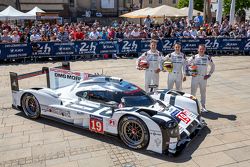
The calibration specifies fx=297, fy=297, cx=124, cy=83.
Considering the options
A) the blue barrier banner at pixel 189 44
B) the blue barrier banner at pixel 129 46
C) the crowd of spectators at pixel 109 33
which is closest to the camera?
the crowd of spectators at pixel 109 33

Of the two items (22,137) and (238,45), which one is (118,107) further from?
(238,45)

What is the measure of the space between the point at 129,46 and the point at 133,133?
12.1 m

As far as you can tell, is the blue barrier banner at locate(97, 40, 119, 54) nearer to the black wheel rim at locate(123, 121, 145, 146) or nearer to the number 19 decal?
the number 19 decal

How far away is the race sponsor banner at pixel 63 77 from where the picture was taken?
26.9 ft

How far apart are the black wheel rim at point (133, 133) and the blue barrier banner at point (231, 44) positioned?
14.4 m

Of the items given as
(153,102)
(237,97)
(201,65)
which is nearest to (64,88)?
(153,102)

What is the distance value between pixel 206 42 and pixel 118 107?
44.9ft

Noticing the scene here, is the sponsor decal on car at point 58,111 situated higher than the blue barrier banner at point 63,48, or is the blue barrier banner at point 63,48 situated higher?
the blue barrier banner at point 63,48

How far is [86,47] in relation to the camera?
17.5 m

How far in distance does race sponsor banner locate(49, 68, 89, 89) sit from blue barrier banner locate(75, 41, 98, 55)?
344 inches

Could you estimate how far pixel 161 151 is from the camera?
610 centimetres

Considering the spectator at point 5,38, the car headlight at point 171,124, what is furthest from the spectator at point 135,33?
the car headlight at point 171,124

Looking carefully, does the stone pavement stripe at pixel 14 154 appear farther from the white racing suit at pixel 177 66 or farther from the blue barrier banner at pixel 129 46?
the blue barrier banner at pixel 129 46

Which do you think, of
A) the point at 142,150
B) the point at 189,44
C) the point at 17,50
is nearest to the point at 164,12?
the point at 189,44
